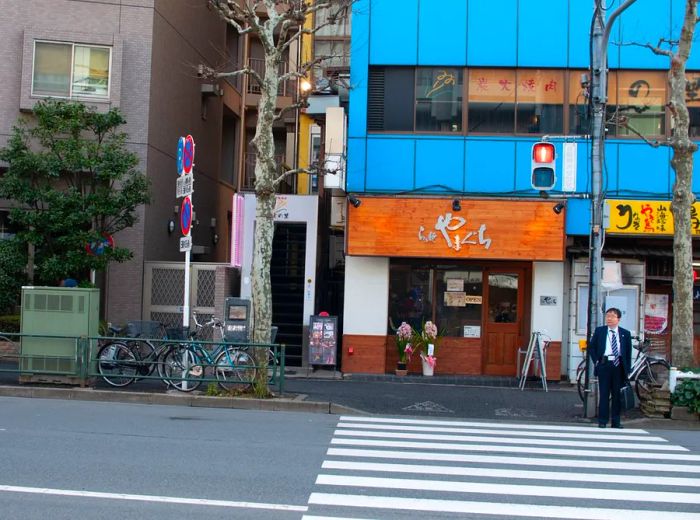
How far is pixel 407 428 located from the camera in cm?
1220

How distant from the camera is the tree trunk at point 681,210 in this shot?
14.1 meters

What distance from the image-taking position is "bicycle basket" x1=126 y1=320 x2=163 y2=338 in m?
15.8

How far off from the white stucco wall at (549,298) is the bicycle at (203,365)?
725 centimetres

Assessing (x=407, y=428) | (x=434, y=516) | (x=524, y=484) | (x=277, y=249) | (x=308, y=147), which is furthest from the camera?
(x=308, y=147)

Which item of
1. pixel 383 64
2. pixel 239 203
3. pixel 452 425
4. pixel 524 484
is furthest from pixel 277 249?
pixel 524 484

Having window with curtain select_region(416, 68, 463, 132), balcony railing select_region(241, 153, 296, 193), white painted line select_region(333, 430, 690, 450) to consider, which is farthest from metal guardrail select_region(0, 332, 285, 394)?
balcony railing select_region(241, 153, 296, 193)

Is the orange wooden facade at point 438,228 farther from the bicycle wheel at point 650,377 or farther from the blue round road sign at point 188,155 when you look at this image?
the blue round road sign at point 188,155

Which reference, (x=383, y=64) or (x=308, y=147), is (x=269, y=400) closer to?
(x=383, y=64)

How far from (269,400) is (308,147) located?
1399 cm

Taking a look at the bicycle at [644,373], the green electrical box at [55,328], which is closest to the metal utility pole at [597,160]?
the bicycle at [644,373]

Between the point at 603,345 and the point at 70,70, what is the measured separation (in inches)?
550

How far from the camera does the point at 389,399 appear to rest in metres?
15.1

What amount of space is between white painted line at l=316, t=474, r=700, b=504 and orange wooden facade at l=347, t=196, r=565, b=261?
9836mm

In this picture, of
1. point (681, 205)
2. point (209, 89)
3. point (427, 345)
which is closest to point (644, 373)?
point (681, 205)
